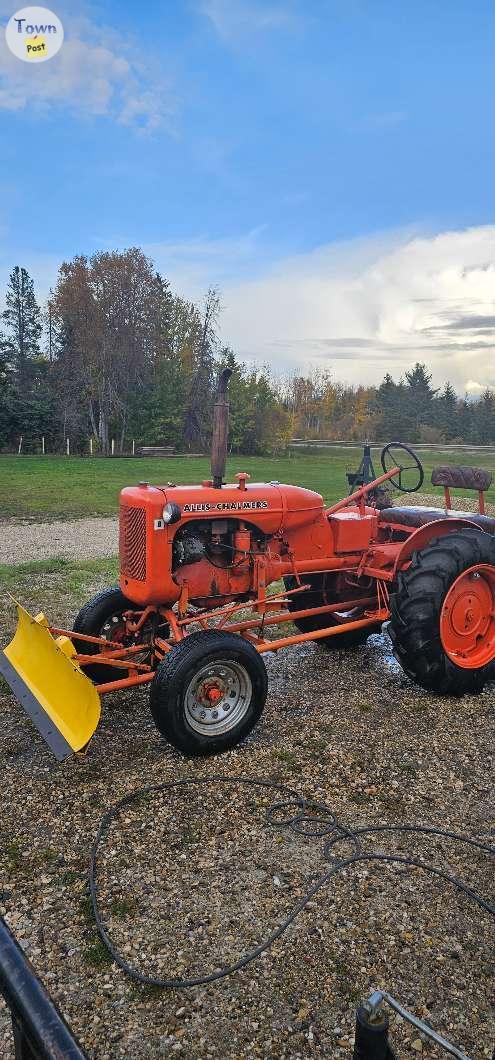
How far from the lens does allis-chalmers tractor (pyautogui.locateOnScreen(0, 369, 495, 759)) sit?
386 centimetres

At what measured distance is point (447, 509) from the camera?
5809mm

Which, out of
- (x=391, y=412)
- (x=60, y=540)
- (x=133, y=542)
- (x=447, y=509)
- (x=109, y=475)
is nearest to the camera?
(x=133, y=542)

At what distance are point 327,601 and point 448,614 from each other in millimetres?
1129

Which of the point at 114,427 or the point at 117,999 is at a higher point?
the point at 114,427

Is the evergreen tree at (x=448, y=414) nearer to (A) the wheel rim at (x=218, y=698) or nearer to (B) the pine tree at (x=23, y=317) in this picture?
(B) the pine tree at (x=23, y=317)

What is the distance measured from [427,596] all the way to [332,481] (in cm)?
1781

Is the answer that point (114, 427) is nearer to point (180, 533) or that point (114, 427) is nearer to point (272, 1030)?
point (180, 533)

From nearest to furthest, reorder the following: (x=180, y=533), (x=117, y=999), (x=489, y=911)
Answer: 1. (x=117, y=999)
2. (x=489, y=911)
3. (x=180, y=533)

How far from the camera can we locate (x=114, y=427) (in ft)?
112

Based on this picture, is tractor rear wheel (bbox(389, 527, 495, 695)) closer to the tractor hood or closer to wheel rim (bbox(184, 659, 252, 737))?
the tractor hood

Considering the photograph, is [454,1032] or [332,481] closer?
[454,1032]

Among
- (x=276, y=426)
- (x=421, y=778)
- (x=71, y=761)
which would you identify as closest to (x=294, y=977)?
(x=421, y=778)

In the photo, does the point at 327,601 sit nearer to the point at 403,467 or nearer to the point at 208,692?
the point at 403,467

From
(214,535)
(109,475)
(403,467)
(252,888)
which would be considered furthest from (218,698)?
(109,475)
